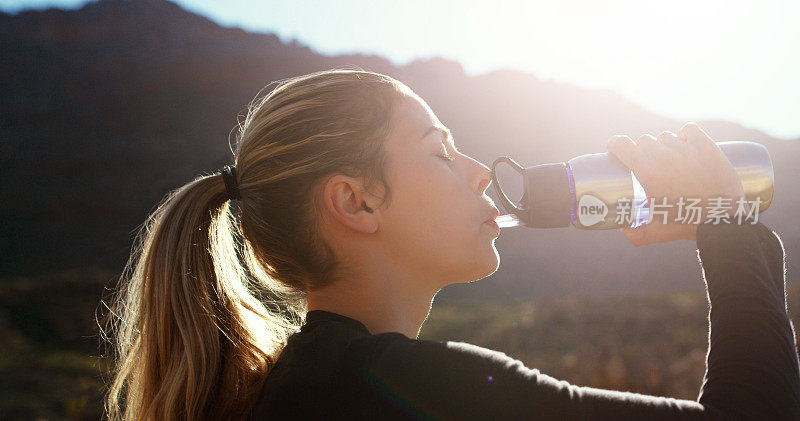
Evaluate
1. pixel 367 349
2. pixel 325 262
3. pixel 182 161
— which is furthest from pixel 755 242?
pixel 182 161

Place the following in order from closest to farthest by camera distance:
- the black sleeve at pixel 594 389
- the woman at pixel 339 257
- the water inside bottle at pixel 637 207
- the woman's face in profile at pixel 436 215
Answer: the black sleeve at pixel 594 389 → the woman at pixel 339 257 → the woman's face in profile at pixel 436 215 → the water inside bottle at pixel 637 207

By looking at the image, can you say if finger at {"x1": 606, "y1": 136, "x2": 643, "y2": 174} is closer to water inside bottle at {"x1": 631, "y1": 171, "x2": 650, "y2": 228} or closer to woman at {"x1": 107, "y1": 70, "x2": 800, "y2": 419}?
woman at {"x1": 107, "y1": 70, "x2": 800, "y2": 419}

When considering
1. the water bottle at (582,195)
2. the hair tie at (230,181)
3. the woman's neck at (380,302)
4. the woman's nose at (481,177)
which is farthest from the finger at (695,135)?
the hair tie at (230,181)

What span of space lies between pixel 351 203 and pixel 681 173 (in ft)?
2.26

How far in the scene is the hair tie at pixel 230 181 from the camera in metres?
1.47

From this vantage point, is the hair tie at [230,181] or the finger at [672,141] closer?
the finger at [672,141]

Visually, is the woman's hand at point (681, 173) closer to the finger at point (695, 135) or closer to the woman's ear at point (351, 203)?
the finger at point (695, 135)

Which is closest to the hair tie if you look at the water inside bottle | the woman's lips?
the woman's lips

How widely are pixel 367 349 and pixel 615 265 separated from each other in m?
13.3

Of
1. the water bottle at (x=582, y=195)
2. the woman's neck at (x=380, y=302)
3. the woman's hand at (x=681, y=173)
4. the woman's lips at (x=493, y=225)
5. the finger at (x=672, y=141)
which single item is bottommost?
the woman's neck at (x=380, y=302)

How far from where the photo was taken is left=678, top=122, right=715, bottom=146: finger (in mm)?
1222

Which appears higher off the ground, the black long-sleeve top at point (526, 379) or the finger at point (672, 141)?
the finger at point (672, 141)

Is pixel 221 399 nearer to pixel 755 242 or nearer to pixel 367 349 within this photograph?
pixel 367 349

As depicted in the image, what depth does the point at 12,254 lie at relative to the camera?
1051 cm
